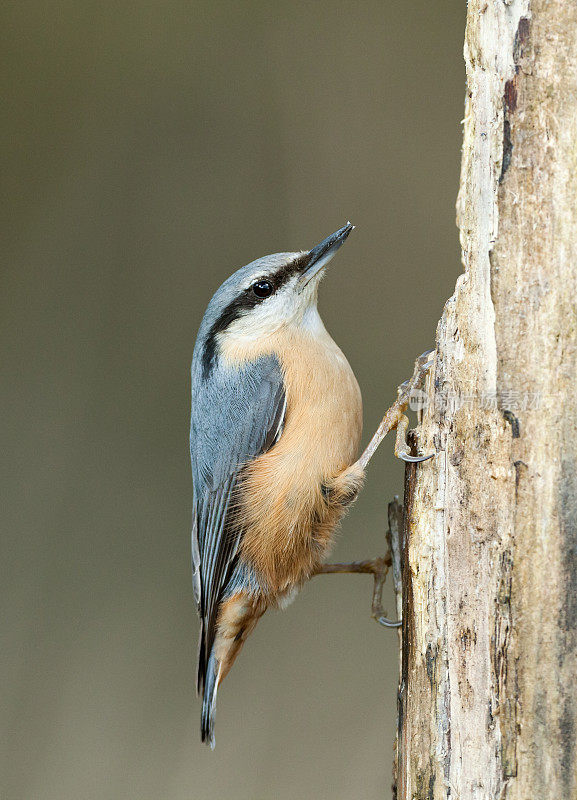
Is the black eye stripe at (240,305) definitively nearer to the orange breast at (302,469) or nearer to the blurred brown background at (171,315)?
the orange breast at (302,469)

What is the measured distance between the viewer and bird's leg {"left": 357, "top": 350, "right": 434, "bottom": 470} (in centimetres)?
171

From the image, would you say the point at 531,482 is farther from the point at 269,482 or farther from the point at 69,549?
the point at 69,549

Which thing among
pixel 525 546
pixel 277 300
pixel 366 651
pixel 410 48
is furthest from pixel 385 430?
pixel 410 48

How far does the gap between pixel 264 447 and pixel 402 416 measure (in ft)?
1.31

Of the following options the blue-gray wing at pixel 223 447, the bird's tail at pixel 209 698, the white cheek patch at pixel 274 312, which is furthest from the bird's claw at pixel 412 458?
the bird's tail at pixel 209 698

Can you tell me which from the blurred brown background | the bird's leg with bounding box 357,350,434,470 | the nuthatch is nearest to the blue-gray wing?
the nuthatch

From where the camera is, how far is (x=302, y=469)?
2.03 metres

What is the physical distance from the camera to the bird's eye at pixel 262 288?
7.25ft

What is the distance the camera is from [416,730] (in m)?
Result: 1.44

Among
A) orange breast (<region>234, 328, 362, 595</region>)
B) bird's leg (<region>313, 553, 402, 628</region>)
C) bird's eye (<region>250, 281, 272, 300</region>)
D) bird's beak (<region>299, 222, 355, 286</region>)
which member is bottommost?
bird's leg (<region>313, 553, 402, 628</region>)

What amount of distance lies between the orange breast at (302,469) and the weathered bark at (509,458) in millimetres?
589

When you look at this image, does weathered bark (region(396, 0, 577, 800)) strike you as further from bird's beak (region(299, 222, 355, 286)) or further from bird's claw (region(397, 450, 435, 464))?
bird's beak (region(299, 222, 355, 286))

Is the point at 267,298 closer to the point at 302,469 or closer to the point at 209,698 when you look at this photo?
the point at 302,469

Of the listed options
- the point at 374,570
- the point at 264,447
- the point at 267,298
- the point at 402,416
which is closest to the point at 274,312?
the point at 267,298
